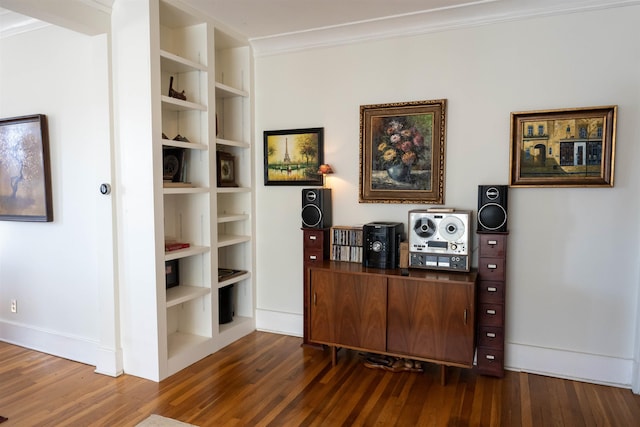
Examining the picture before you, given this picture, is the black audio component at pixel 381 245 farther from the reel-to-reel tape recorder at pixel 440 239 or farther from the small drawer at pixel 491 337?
the small drawer at pixel 491 337

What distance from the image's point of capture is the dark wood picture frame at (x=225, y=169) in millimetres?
3400

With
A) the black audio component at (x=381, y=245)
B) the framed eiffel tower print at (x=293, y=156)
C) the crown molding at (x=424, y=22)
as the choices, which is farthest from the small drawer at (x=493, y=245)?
the crown molding at (x=424, y=22)

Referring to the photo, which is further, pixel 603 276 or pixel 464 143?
pixel 464 143

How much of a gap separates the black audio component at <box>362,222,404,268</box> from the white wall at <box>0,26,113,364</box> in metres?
1.88

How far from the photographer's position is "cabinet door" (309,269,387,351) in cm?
291

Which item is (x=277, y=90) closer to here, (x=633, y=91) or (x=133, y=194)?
(x=133, y=194)

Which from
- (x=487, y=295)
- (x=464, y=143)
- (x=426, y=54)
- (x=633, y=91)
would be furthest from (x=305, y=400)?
(x=633, y=91)

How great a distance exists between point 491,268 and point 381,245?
78 centimetres

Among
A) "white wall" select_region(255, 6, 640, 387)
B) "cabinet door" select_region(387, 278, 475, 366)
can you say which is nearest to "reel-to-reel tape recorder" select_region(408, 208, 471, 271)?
"cabinet door" select_region(387, 278, 475, 366)

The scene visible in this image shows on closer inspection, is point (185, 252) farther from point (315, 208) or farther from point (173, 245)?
point (315, 208)

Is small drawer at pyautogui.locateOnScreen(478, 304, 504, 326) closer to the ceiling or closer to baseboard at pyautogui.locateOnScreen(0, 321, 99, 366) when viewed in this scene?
the ceiling

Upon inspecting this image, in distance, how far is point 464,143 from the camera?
3.07 m

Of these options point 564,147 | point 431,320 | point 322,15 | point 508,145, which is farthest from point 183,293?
point 564,147

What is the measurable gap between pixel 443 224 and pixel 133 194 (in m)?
2.17
